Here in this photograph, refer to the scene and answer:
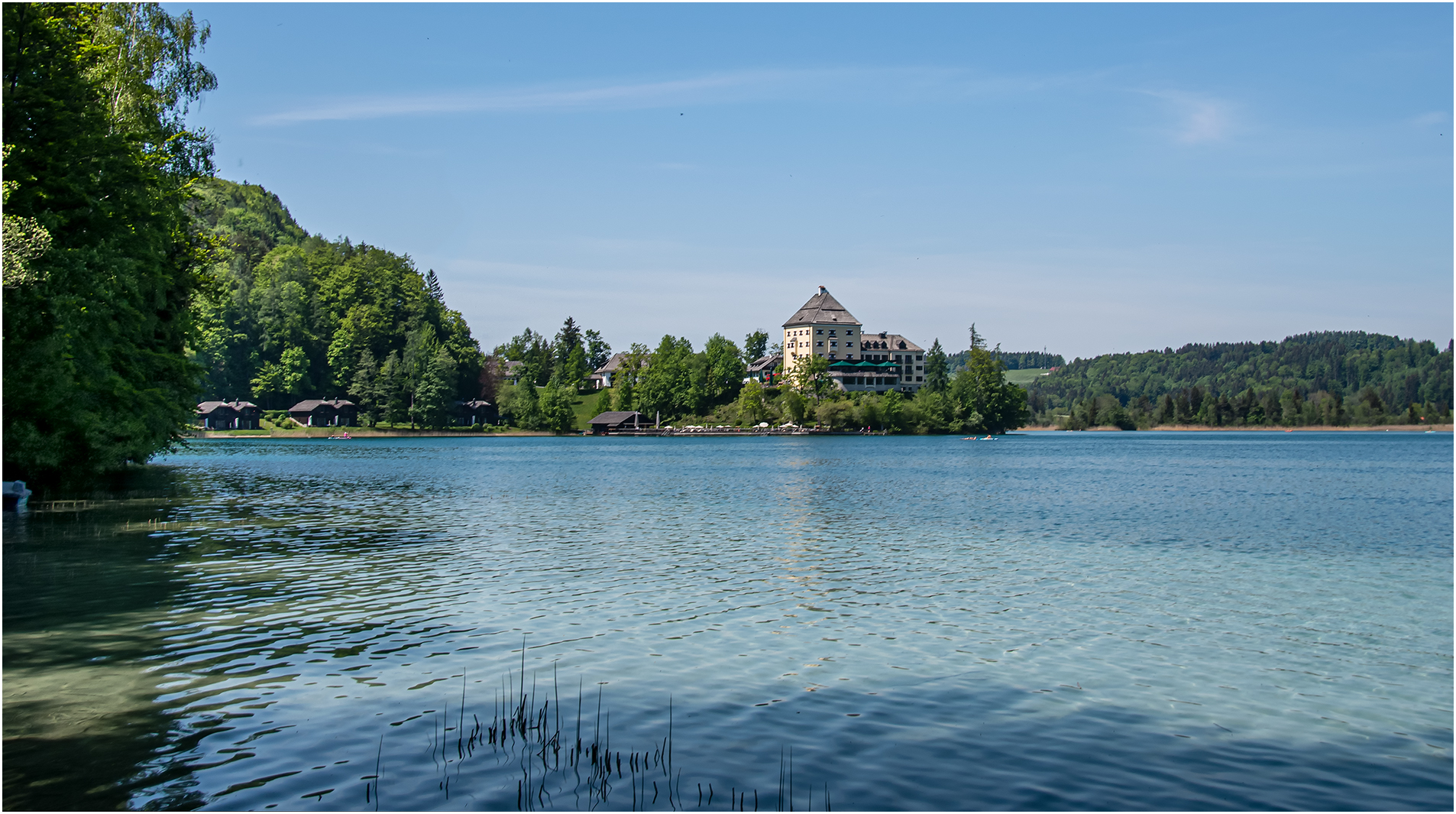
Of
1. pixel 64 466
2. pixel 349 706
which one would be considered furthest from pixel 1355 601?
pixel 64 466

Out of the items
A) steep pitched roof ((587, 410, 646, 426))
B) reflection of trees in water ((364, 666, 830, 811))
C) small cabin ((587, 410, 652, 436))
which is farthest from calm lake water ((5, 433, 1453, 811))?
steep pitched roof ((587, 410, 646, 426))

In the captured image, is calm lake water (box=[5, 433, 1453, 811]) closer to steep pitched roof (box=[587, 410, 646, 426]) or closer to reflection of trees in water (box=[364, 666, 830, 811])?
reflection of trees in water (box=[364, 666, 830, 811])

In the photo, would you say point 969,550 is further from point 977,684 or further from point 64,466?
point 64,466

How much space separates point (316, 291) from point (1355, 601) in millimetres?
184880

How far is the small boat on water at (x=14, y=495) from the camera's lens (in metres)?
32.5

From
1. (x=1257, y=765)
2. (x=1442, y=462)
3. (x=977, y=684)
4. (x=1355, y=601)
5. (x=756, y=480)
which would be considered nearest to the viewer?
(x=1257, y=765)

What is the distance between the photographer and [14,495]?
3278 cm

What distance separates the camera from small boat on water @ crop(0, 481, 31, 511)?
107ft

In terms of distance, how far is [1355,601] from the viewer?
21453 mm

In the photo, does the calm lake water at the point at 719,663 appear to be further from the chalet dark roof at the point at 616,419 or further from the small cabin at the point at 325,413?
the chalet dark roof at the point at 616,419

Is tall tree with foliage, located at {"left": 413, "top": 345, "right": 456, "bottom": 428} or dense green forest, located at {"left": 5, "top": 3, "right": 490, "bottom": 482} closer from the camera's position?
dense green forest, located at {"left": 5, "top": 3, "right": 490, "bottom": 482}

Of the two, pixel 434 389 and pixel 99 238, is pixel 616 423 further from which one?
pixel 99 238

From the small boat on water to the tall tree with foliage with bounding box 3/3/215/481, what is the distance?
83 centimetres

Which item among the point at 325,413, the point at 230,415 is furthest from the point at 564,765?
the point at 230,415
